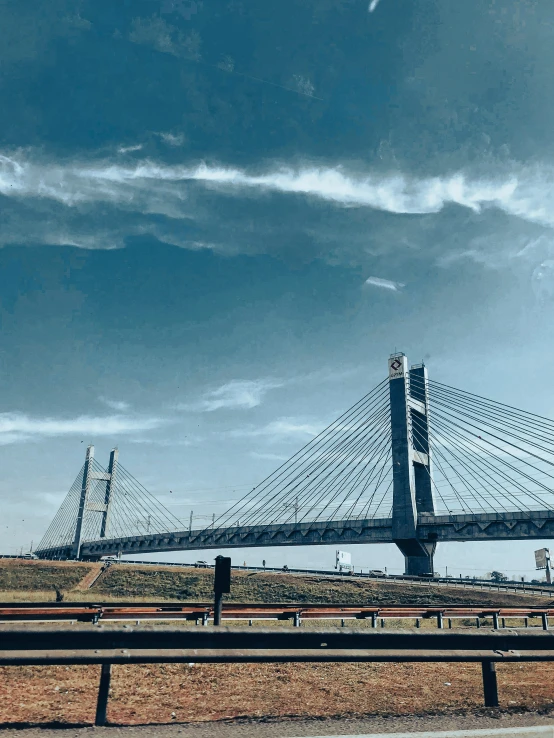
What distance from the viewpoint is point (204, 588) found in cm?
5753

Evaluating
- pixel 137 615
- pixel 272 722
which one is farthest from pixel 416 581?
pixel 272 722

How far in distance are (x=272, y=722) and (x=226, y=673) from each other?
3.98 meters

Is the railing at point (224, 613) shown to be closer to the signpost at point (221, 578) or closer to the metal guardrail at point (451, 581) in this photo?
the signpost at point (221, 578)

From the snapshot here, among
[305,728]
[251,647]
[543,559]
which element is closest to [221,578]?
[251,647]

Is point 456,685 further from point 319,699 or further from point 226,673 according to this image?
point 226,673

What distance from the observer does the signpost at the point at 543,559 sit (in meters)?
64.8

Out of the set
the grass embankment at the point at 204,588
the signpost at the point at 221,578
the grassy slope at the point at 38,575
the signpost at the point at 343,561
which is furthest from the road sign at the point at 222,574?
the signpost at the point at 343,561

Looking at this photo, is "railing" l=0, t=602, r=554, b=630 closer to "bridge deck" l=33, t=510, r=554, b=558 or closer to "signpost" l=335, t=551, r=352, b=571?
"bridge deck" l=33, t=510, r=554, b=558

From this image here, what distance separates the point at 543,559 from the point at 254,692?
227ft

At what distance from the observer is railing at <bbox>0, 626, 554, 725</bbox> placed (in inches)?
203

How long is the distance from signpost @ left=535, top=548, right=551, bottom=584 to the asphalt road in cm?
6860

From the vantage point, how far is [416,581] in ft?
172

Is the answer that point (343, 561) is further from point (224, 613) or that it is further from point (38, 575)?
point (224, 613)

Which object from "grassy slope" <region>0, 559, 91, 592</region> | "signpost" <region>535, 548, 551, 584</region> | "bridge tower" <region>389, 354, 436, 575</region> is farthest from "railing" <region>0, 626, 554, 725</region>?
"signpost" <region>535, 548, 551, 584</region>
